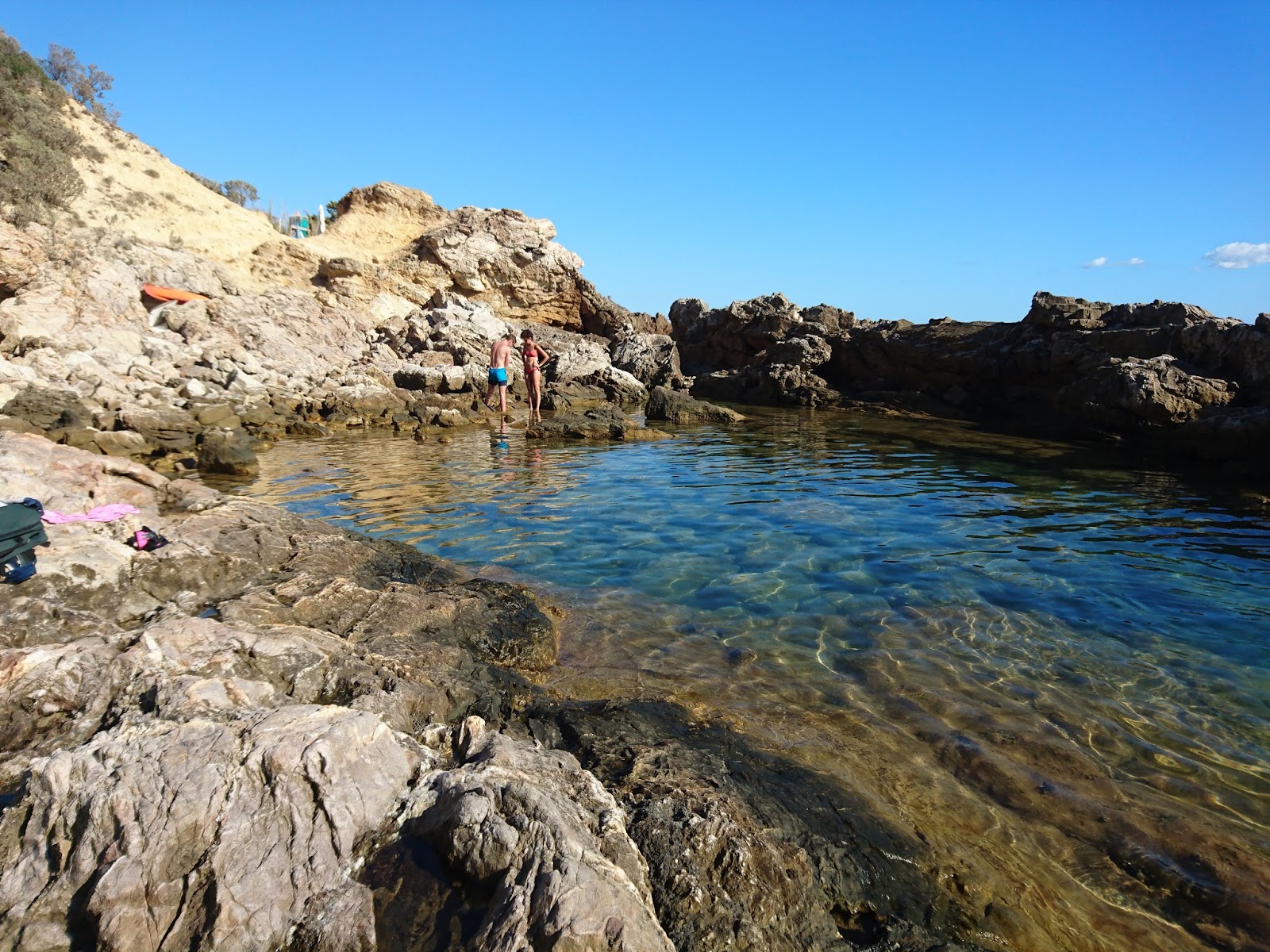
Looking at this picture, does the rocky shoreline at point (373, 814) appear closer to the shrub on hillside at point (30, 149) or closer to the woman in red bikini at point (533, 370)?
the woman in red bikini at point (533, 370)

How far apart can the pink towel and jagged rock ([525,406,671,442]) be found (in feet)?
37.8

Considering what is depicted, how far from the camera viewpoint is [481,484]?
436 inches

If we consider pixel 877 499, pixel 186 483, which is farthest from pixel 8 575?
pixel 877 499

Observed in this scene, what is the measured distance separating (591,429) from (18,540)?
1330cm

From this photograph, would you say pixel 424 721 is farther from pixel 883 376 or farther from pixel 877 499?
pixel 883 376

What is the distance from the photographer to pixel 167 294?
67.0ft

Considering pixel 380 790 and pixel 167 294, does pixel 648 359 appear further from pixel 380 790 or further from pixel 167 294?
pixel 380 790

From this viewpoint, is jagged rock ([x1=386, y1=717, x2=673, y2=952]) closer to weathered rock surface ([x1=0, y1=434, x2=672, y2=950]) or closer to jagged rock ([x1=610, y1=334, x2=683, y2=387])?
weathered rock surface ([x1=0, y1=434, x2=672, y2=950])

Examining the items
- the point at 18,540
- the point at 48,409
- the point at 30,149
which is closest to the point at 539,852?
the point at 18,540

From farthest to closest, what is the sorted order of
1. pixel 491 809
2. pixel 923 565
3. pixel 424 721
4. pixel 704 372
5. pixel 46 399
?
1. pixel 704 372
2. pixel 46 399
3. pixel 923 565
4. pixel 424 721
5. pixel 491 809

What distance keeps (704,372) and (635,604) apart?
2821 centimetres

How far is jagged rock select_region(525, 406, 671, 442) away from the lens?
16.9m

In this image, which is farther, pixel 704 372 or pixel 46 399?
pixel 704 372

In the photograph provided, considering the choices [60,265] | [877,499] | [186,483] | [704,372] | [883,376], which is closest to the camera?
[186,483]
